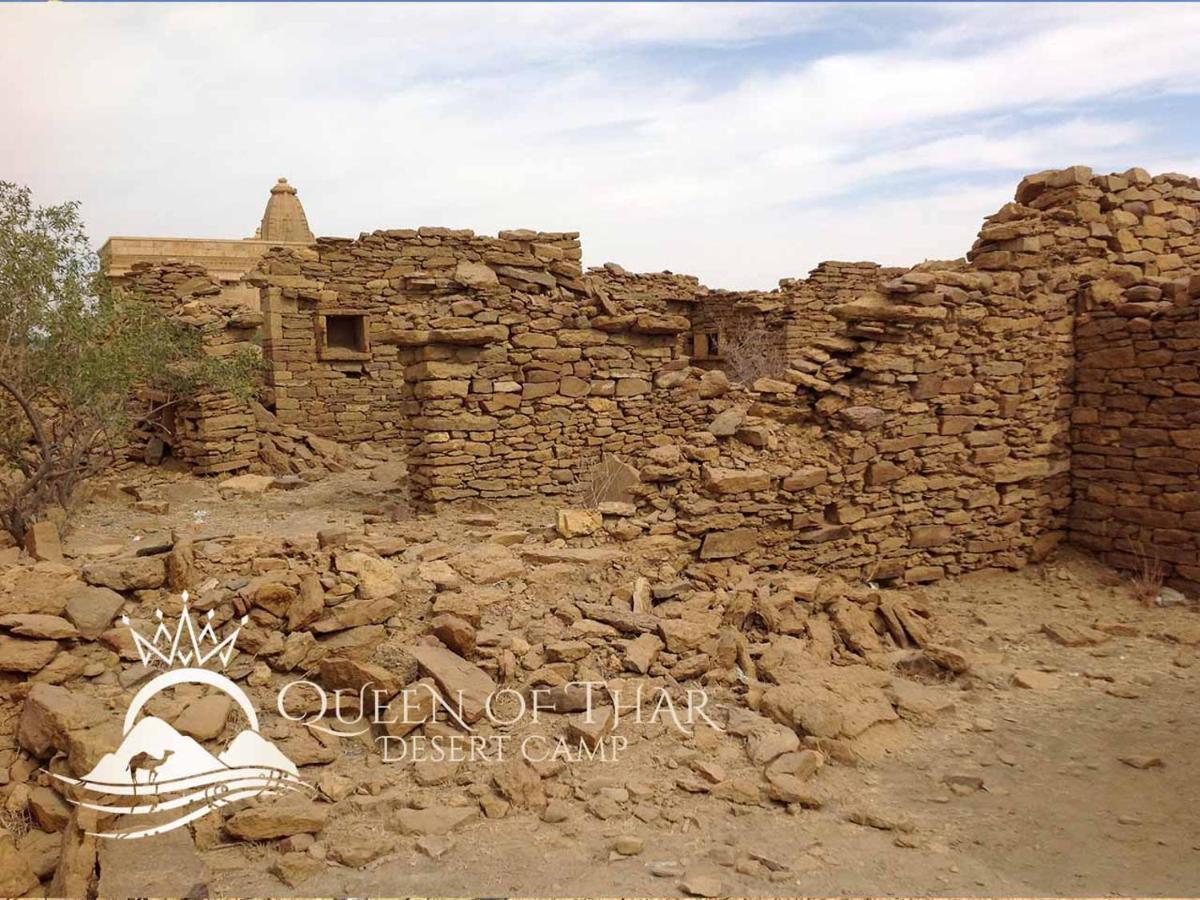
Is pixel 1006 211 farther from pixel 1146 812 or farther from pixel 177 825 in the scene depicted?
pixel 177 825

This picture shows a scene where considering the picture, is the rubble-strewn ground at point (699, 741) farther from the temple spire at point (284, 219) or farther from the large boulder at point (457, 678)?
the temple spire at point (284, 219)

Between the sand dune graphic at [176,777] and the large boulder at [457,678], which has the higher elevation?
the large boulder at [457,678]

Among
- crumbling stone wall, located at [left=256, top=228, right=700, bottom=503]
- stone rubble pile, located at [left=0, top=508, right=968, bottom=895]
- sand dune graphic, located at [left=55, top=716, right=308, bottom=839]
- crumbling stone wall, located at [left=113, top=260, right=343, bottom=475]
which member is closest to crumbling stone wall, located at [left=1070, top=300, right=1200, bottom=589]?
stone rubble pile, located at [left=0, top=508, right=968, bottom=895]

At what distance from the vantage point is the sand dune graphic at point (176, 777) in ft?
12.1

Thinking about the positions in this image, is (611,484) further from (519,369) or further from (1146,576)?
(1146,576)

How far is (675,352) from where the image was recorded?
34.4ft

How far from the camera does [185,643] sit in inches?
189

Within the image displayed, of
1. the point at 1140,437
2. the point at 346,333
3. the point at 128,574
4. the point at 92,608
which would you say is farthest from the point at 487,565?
the point at 346,333

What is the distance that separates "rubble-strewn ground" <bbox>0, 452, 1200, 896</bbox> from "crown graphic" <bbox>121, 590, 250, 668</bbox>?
111mm

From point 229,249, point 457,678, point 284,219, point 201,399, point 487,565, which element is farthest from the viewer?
point 284,219

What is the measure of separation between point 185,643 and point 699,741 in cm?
299

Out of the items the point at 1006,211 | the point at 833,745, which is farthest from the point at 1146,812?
the point at 1006,211

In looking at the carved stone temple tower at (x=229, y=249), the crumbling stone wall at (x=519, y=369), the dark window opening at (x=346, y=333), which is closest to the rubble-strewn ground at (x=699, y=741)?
the crumbling stone wall at (x=519, y=369)

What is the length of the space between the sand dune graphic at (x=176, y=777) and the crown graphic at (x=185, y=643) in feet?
1.98
